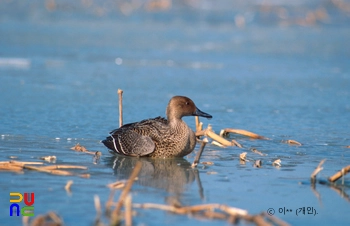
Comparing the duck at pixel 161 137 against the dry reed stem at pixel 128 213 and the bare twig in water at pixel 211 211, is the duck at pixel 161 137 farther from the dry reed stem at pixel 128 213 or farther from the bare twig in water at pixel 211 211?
the dry reed stem at pixel 128 213

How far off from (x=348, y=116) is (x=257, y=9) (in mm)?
20329

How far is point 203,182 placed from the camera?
6.57 meters

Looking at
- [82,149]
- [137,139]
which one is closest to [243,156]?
[137,139]

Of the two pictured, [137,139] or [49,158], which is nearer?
[49,158]

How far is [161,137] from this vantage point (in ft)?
25.1

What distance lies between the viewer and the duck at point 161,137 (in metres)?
7.59

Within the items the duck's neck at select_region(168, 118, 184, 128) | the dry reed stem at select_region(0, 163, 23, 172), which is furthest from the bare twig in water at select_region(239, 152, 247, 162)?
the dry reed stem at select_region(0, 163, 23, 172)

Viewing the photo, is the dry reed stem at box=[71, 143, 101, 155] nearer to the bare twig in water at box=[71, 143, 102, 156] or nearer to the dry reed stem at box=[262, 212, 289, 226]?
the bare twig in water at box=[71, 143, 102, 156]

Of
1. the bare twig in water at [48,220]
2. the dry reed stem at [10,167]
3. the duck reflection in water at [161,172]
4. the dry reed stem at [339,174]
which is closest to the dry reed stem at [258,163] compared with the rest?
the duck reflection in water at [161,172]

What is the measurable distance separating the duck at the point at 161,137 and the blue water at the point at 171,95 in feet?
0.45

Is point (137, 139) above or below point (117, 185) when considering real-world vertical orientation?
above

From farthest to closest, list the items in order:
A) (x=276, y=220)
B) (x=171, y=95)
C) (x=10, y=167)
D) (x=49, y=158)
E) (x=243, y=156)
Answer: (x=171, y=95)
(x=243, y=156)
(x=49, y=158)
(x=10, y=167)
(x=276, y=220)

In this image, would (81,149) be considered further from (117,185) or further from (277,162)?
(277,162)

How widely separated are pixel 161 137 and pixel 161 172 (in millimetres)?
700
